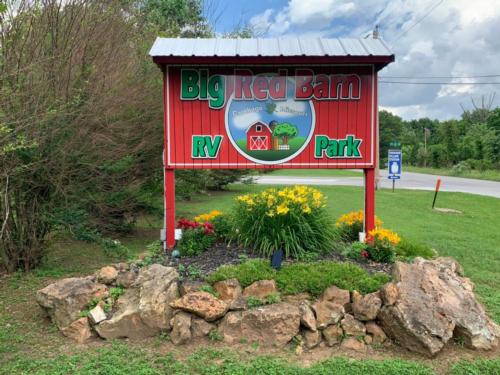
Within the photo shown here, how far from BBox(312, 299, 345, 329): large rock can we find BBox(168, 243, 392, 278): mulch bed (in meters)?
0.92

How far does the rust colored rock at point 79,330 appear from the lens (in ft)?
13.0

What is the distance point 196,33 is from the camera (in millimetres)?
12672

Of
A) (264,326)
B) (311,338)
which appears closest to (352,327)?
(311,338)

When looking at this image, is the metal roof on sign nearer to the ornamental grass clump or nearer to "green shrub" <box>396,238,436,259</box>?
the ornamental grass clump

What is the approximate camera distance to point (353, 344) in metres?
3.88

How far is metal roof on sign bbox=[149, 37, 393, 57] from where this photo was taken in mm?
5238

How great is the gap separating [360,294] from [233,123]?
8.78 ft

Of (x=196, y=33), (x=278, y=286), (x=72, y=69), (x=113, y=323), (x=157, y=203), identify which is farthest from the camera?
(x=196, y=33)

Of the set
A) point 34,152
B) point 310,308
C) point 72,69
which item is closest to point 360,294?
point 310,308

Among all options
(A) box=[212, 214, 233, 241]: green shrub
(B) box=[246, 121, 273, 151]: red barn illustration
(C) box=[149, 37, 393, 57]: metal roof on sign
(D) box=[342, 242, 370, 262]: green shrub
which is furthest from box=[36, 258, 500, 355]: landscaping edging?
(C) box=[149, 37, 393, 57]: metal roof on sign

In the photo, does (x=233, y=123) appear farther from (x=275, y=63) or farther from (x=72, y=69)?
(x=72, y=69)

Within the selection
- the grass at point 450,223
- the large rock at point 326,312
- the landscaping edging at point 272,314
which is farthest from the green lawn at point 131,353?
the large rock at point 326,312

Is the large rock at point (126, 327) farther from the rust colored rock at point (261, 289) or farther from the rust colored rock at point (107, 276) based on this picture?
the rust colored rock at point (261, 289)

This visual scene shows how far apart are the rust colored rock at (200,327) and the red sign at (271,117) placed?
226 cm
